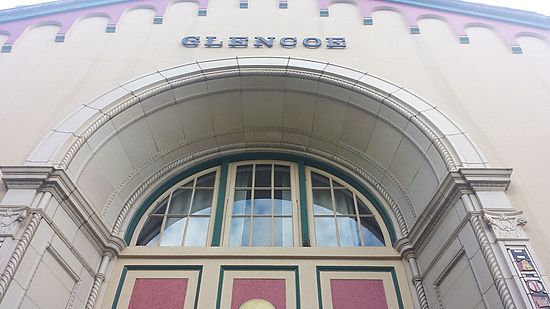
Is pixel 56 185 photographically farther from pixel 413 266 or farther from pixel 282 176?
pixel 413 266

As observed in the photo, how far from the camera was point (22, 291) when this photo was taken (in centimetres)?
425

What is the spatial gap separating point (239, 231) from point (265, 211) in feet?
1.81

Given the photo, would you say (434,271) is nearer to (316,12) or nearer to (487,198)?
(487,198)

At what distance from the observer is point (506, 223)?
4.45m

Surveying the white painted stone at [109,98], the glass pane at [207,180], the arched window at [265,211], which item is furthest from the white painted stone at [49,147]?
the glass pane at [207,180]

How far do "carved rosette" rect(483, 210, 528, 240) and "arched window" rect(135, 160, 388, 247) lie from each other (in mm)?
2029

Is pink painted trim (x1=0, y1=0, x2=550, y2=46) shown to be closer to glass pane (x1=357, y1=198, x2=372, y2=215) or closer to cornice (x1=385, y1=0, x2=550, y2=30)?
cornice (x1=385, y1=0, x2=550, y2=30)

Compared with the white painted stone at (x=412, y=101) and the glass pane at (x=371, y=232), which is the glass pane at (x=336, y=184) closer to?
the glass pane at (x=371, y=232)

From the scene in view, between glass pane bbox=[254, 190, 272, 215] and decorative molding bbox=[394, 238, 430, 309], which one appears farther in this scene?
glass pane bbox=[254, 190, 272, 215]

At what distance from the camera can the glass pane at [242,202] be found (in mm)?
6752

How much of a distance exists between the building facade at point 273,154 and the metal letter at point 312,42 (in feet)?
0.09

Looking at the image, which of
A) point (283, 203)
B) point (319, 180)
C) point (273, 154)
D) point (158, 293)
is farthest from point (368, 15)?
point (158, 293)

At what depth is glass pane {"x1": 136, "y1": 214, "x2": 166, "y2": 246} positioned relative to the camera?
6.36m

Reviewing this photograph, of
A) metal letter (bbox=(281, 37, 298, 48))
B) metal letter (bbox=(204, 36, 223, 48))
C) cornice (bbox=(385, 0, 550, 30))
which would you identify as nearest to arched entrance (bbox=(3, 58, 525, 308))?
metal letter (bbox=(281, 37, 298, 48))
